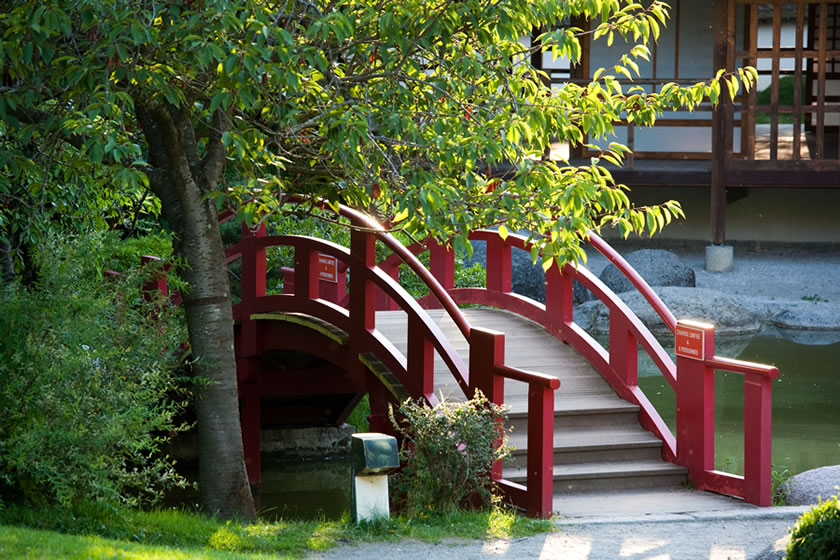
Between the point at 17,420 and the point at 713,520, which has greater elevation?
the point at 17,420

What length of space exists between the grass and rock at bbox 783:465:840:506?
2.03 metres

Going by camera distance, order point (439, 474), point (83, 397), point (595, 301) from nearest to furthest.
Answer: point (83, 397) → point (439, 474) → point (595, 301)

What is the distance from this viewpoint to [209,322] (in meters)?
8.06

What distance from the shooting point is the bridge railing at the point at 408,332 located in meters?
7.29

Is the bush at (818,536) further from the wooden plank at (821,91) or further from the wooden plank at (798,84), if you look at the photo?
the wooden plank at (821,91)

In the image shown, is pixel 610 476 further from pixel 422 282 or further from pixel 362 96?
pixel 422 282

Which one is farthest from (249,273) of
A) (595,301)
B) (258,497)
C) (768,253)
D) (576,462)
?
(768,253)

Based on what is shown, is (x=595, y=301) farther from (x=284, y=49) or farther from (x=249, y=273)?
(x=284, y=49)

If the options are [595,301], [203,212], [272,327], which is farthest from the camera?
[595,301]

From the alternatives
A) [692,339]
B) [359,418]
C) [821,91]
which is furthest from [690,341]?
[821,91]

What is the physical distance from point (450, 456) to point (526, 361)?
6.89 ft

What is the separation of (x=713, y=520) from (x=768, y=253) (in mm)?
15245

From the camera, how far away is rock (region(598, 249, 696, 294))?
1936 cm

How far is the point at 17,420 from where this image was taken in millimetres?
6660
